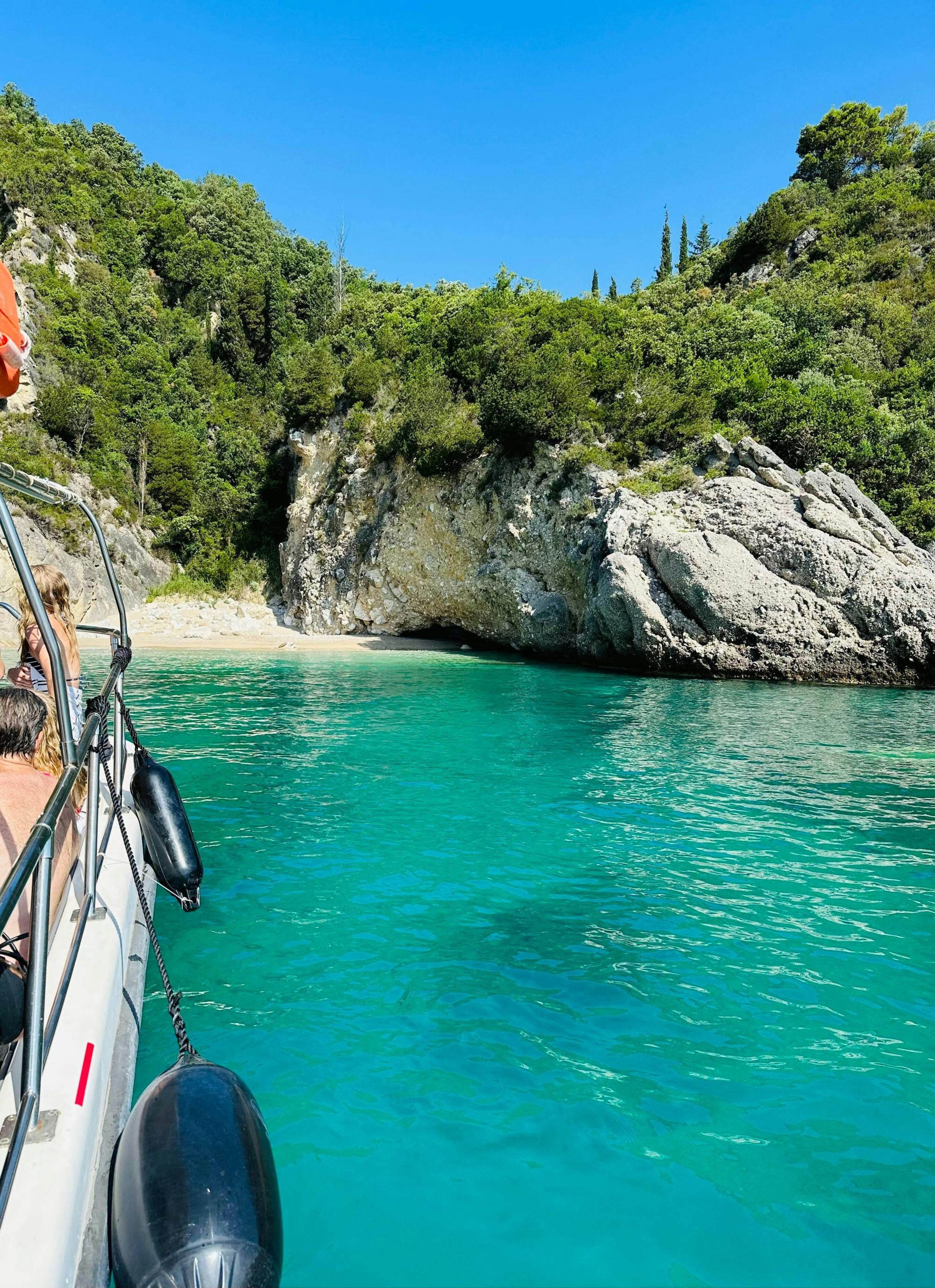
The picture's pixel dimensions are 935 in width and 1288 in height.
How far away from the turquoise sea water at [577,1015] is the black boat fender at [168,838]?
1.13 ft

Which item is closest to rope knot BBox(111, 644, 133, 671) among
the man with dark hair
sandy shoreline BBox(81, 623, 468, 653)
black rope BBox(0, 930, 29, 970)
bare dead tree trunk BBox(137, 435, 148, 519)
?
the man with dark hair

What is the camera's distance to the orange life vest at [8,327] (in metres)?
3.26

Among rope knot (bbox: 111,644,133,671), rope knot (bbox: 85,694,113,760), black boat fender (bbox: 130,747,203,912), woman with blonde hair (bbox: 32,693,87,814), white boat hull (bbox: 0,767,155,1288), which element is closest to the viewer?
white boat hull (bbox: 0,767,155,1288)

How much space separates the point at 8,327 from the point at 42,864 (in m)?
2.31

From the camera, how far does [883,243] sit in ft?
131

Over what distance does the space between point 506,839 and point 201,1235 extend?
5.69 meters

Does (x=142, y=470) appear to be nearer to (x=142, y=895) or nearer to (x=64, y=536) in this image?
(x=64, y=536)

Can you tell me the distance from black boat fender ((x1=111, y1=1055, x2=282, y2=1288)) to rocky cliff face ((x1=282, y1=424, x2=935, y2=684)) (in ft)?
63.7

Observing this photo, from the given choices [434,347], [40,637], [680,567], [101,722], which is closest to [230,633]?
[434,347]

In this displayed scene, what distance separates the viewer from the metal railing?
7.01 feet

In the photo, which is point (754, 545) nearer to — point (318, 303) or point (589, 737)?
point (589, 737)

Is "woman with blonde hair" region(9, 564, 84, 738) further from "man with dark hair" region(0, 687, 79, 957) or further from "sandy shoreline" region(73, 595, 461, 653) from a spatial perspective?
"sandy shoreline" region(73, 595, 461, 653)

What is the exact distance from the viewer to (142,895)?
381cm

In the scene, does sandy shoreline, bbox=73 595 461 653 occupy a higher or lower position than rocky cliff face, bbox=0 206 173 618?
lower
